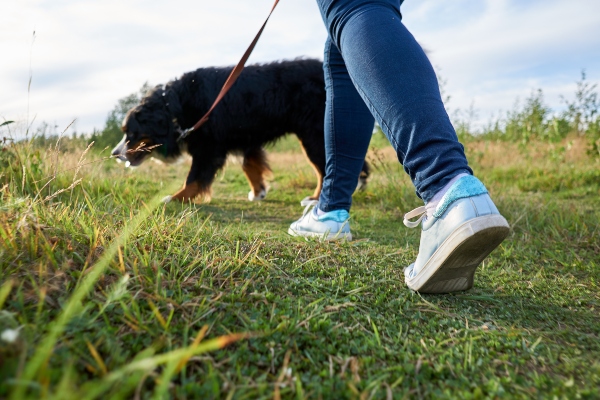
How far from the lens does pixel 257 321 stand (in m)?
1.04

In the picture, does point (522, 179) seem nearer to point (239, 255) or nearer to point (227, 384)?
point (239, 255)

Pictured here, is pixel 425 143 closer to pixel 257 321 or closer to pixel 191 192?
pixel 257 321

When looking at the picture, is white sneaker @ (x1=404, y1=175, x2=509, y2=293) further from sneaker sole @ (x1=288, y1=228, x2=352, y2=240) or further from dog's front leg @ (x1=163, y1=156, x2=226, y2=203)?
dog's front leg @ (x1=163, y1=156, x2=226, y2=203)

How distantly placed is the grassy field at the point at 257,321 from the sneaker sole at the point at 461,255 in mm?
53

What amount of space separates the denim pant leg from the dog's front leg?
233 cm

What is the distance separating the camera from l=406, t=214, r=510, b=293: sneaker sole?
1.20 m

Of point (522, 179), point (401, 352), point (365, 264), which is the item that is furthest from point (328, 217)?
point (522, 179)

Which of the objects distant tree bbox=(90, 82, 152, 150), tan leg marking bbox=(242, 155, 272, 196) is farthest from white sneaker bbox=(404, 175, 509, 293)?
distant tree bbox=(90, 82, 152, 150)

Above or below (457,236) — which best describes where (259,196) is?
below

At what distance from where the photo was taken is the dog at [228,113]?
4.34 meters

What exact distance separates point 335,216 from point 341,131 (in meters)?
0.41

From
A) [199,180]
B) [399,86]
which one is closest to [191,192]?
[199,180]

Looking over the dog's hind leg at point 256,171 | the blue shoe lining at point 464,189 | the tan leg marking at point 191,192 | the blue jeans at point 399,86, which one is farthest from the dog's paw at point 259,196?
the blue shoe lining at point 464,189

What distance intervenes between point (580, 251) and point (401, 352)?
5.63 ft
